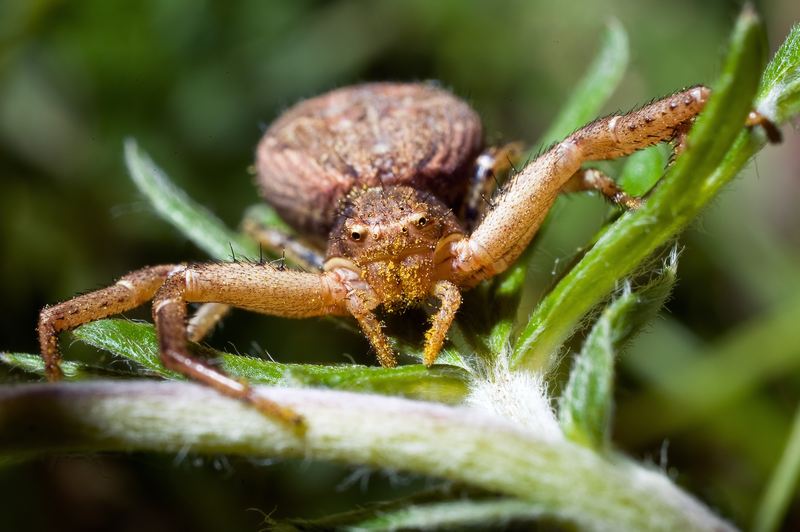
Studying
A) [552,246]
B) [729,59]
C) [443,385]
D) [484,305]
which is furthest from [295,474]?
[729,59]

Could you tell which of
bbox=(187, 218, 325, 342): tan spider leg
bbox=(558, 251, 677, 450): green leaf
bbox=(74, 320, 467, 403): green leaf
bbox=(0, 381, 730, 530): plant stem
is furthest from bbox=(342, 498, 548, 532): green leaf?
bbox=(187, 218, 325, 342): tan spider leg

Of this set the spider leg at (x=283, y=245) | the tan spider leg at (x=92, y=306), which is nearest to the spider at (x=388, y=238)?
the tan spider leg at (x=92, y=306)

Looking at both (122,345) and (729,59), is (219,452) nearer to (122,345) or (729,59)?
(122,345)

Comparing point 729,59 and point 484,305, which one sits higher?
point 729,59

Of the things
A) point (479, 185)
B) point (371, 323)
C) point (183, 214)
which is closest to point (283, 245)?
point (183, 214)

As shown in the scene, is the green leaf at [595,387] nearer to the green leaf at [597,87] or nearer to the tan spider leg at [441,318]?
the tan spider leg at [441,318]
